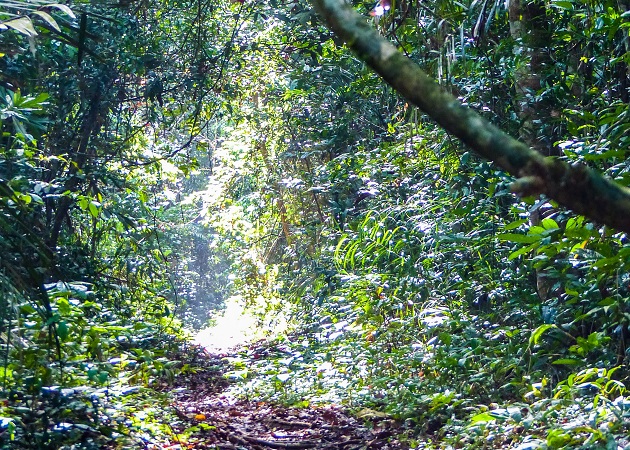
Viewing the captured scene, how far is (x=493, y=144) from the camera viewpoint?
1081 millimetres

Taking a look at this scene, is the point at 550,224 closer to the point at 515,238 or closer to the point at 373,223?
the point at 515,238

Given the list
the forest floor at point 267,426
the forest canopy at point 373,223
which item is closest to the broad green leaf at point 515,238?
the forest canopy at point 373,223

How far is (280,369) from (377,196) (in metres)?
2.01

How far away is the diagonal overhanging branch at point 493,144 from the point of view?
1021mm

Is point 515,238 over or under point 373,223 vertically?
under

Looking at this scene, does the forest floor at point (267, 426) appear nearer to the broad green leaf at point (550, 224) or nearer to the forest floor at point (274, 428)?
the forest floor at point (274, 428)

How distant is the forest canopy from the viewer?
2.86 meters

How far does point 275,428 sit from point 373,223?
2316 millimetres

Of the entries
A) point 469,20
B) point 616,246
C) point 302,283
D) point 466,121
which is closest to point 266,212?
point 302,283

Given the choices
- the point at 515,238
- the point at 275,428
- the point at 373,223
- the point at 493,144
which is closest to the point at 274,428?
the point at 275,428

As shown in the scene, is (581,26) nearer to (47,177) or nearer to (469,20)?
(469,20)

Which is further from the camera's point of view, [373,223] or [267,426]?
[373,223]

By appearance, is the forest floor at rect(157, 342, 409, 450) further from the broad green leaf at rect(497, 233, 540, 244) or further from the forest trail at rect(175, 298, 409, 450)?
the broad green leaf at rect(497, 233, 540, 244)

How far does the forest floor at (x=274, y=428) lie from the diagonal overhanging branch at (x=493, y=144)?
3275 millimetres
